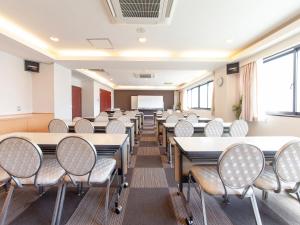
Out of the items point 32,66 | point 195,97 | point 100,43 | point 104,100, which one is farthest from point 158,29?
point 104,100

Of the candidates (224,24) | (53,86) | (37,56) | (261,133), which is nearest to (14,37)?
(37,56)

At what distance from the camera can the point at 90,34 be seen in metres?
4.10

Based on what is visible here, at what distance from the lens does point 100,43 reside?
4.61 metres

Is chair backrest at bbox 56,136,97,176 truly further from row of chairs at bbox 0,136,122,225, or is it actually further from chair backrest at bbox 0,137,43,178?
chair backrest at bbox 0,137,43,178

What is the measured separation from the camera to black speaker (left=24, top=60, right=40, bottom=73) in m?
5.35

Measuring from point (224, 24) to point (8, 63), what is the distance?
4.91 m

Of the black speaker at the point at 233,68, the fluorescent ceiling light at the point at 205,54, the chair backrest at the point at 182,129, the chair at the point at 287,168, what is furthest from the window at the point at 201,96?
the chair at the point at 287,168

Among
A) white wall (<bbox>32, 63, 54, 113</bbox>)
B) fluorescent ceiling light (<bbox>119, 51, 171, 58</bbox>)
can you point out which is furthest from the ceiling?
white wall (<bbox>32, 63, 54, 113</bbox>)

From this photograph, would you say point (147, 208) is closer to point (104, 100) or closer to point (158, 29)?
point (158, 29)

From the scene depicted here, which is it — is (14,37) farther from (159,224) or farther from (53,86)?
(159,224)

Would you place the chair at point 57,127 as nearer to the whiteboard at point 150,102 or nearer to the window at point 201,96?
the window at point 201,96

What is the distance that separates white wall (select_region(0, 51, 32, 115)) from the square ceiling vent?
2.07 metres

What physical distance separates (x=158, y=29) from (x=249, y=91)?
2.85m

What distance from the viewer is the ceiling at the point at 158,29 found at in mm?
2969
